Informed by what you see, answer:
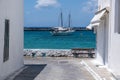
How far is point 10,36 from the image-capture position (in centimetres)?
1903

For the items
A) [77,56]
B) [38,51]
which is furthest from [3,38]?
[38,51]

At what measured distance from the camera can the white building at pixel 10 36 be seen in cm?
1690

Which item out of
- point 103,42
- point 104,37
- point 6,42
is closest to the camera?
point 6,42

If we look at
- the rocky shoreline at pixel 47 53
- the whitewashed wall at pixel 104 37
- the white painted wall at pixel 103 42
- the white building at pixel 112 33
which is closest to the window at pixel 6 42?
the white building at pixel 112 33

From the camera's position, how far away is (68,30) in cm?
10781

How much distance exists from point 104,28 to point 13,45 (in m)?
6.14

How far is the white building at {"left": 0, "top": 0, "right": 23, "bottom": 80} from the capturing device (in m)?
16.9

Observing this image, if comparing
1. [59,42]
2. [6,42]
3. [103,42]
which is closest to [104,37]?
[103,42]

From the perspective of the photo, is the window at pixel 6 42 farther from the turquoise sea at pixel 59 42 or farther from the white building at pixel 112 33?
the turquoise sea at pixel 59 42

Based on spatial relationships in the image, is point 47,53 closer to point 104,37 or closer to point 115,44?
point 104,37

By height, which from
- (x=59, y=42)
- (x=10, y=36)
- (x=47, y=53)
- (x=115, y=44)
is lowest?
(x=47, y=53)

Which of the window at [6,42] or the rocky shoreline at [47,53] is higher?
the window at [6,42]

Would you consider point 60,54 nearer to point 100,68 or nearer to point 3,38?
point 100,68

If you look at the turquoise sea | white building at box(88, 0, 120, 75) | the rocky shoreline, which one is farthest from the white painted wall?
the turquoise sea
